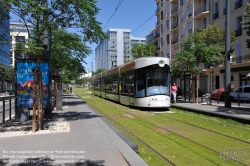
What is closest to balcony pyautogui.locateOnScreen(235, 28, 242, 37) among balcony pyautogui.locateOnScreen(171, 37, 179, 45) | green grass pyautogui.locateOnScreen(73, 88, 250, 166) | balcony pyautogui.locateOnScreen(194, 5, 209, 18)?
balcony pyautogui.locateOnScreen(194, 5, 209, 18)

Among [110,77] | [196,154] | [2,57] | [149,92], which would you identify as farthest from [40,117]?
[2,57]

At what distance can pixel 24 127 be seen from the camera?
10.1m

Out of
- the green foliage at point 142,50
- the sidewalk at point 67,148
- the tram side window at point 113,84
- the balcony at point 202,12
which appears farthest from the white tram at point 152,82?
the green foliage at point 142,50

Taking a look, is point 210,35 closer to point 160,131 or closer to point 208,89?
point 208,89

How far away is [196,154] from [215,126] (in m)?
4.54

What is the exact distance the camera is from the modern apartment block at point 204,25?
33.8 metres

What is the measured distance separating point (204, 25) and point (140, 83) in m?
30.7

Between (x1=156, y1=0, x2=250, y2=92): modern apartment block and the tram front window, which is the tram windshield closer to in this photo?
the tram front window

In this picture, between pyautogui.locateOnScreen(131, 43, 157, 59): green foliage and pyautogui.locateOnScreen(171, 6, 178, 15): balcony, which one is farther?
pyautogui.locateOnScreen(171, 6, 178, 15): balcony

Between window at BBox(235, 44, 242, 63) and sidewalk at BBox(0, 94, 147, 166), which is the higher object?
window at BBox(235, 44, 242, 63)

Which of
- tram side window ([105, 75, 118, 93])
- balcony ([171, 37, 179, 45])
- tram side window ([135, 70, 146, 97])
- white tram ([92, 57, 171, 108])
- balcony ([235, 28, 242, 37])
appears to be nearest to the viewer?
white tram ([92, 57, 171, 108])

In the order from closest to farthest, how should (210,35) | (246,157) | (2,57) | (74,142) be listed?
(246,157), (74,142), (210,35), (2,57)

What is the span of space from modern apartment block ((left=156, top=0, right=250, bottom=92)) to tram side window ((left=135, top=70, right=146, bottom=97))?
15403 mm

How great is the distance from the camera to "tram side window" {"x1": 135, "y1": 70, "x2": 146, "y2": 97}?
16000 mm
